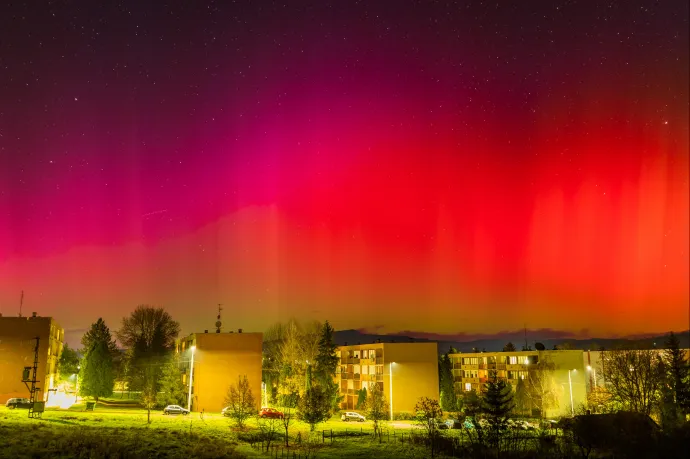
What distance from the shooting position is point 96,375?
71812 mm

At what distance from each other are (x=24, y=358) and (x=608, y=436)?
53481 mm

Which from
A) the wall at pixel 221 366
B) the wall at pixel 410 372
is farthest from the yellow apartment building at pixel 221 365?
the wall at pixel 410 372

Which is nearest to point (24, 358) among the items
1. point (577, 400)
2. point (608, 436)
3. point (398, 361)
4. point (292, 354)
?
point (292, 354)

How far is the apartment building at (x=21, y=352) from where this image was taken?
5903 centimetres

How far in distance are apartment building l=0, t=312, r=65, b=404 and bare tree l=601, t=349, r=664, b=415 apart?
52.4 meters

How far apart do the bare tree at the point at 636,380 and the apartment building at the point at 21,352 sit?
52.4 meters

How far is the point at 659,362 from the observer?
54.8 meters

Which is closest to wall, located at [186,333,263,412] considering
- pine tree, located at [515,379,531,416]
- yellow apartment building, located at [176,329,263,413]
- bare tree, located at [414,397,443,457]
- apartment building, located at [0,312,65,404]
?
yellow apartment building, located at [176,329,263,413]

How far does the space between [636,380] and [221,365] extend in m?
37.0

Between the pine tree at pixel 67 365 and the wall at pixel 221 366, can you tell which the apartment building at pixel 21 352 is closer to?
the wall at pixel 221 366

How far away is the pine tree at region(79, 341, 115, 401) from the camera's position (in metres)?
71.2

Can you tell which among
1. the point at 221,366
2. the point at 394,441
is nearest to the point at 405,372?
the point at 221,366

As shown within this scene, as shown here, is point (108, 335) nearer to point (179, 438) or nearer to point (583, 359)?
point (179, 438)

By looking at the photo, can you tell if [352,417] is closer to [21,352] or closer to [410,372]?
[410,372]
